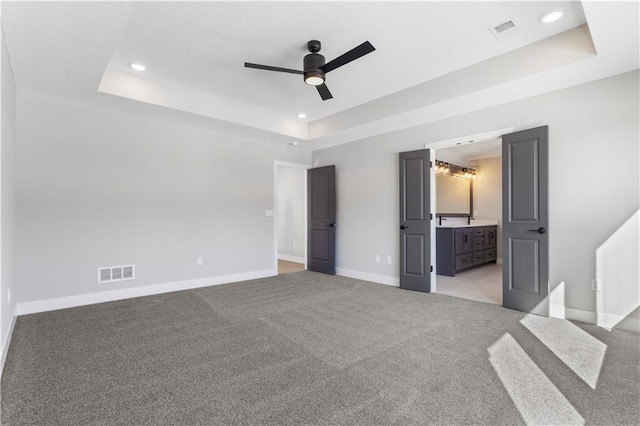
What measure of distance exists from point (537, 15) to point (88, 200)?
519cm

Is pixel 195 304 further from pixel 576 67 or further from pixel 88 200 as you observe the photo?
pixel 576 67

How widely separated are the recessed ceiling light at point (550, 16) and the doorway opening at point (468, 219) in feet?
4.85

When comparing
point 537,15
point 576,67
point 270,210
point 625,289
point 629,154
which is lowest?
point 625,289

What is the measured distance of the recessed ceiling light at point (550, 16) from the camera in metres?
2.52

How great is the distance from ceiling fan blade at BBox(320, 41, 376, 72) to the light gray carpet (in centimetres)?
250

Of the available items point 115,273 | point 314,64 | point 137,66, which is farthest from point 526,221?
point 115,273

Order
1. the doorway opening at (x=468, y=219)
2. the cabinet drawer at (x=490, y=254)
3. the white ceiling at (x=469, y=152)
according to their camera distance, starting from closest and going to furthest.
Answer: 1. the doorway opening at (x=468, y=219)
2. the white ceiling at (x=469, y=152)
3. the cabinet drawer at (x=490, y=254)

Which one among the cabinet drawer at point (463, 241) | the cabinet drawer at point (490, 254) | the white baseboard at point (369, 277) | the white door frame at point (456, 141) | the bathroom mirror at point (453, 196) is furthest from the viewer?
the bathroom mirror at point (453, 196)

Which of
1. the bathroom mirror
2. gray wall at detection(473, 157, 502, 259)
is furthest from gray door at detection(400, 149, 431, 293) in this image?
gray wall at detection(473, 157, 502, 259)

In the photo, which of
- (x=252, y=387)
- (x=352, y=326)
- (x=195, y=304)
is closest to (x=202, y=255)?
(x=195, y=304)

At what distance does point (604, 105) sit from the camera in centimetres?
307

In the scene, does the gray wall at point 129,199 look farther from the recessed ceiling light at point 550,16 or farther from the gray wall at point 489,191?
the gray wall at point 489,191

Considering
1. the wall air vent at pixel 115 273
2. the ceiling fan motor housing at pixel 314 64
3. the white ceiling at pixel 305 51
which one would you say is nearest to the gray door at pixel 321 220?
the white ceiling at pixel 305 51

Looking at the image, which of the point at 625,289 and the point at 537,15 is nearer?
the point at 537,15
